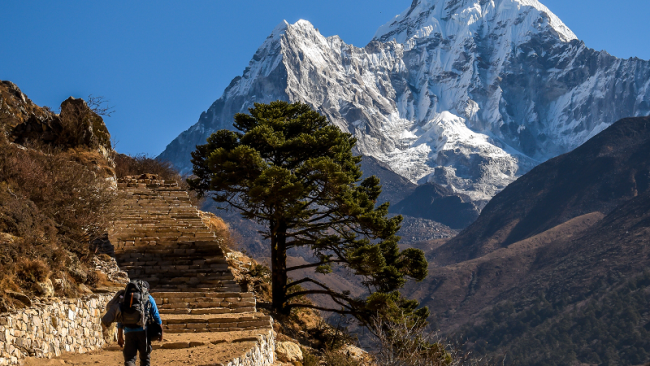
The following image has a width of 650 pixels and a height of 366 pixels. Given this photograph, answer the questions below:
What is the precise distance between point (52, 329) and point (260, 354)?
3.91 meters

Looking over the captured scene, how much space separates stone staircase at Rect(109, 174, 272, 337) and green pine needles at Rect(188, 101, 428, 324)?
6.00 ft

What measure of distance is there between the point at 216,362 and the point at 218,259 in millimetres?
6779

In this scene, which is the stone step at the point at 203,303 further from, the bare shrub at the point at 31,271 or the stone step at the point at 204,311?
the bare shrub at the point at 31,271

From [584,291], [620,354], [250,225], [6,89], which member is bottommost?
[620,354]

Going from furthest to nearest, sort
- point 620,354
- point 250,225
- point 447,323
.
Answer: point 250,225 → point 447,323 → point 620,354

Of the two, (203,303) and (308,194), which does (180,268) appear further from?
(308,194)

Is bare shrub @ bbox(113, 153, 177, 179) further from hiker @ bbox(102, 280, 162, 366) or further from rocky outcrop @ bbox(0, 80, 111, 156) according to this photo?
hiker @ bbox(102, 280, 162, 366)

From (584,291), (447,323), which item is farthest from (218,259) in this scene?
(447,323)

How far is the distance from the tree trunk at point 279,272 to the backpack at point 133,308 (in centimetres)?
1197

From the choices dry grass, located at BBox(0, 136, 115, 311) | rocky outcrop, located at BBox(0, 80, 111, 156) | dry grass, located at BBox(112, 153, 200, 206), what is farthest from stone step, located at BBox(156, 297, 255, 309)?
dry grass, located at BBox(112, 153, 200, 206)

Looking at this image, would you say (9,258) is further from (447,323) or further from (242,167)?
(447,323)

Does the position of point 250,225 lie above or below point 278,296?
above

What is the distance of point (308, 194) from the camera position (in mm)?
19703

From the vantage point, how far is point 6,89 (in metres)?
19.1
